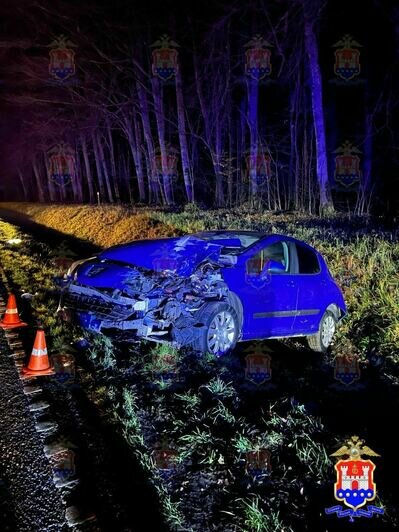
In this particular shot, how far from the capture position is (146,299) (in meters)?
5.52

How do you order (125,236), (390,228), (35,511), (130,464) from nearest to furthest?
(35,511) → (130,464) → (390,228) → (125,236)

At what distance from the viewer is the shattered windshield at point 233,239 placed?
6.51 metres

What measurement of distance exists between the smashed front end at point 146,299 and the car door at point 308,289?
1526mm

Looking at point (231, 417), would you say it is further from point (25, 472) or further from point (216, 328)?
point (25, 472)

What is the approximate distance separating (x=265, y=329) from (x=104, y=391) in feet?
8.04

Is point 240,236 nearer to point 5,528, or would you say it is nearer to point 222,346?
point 222,346

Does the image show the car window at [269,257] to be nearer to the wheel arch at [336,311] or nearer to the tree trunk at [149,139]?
the wheel arch at [336,311]

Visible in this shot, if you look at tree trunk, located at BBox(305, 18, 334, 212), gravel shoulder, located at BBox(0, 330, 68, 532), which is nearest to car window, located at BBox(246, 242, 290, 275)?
gravel shoulder, located at BBox(0, 330, 68, 532)

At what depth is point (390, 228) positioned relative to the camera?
12430 millimetres

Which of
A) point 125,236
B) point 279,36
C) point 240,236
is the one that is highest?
point 279,36

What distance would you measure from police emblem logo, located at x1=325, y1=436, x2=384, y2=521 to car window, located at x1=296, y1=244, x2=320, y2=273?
A: 3997 mm

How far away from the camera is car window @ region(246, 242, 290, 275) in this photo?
6.35 m

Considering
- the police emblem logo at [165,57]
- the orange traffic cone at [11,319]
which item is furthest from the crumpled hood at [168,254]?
the police emblem logo at [165,57]

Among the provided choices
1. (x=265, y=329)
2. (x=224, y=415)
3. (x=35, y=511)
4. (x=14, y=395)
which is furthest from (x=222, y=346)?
(x=35, y=511)
